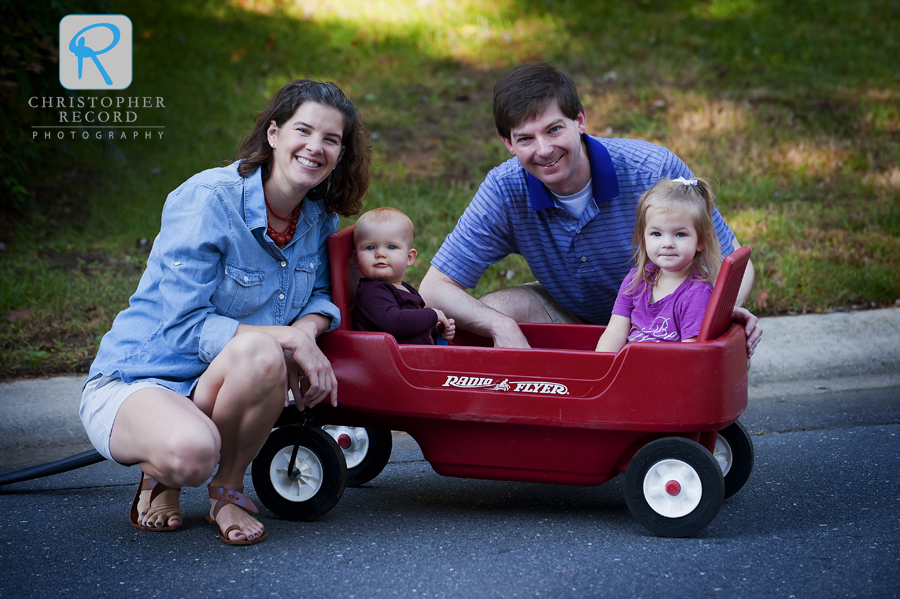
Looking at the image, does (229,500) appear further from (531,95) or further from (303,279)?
(531,95)

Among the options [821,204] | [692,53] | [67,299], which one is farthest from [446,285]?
[692,53]

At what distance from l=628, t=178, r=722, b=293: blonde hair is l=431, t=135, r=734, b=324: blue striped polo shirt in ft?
1.18

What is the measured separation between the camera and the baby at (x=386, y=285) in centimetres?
269

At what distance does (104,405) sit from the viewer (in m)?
2.38

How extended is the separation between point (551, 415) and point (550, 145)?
3.18 feet

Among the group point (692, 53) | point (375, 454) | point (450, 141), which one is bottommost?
point (375, 454)

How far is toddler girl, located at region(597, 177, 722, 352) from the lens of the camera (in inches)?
98.8

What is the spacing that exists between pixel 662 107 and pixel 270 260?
4.87 meters

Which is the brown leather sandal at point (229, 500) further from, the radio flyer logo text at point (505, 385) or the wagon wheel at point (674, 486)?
the wagon wheel at point (674, 486)

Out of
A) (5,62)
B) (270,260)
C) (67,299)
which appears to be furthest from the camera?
(5,62)

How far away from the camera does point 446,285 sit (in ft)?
10.2

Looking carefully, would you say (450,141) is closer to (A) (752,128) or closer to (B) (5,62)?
(A) (752,128)

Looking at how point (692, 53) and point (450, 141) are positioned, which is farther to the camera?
point (692, 53)

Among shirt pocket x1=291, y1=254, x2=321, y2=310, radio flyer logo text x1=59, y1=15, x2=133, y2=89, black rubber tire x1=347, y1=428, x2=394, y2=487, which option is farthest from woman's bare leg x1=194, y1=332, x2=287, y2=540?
radio flyer logo text x1=59, y1=15, x2=133, y2=89
